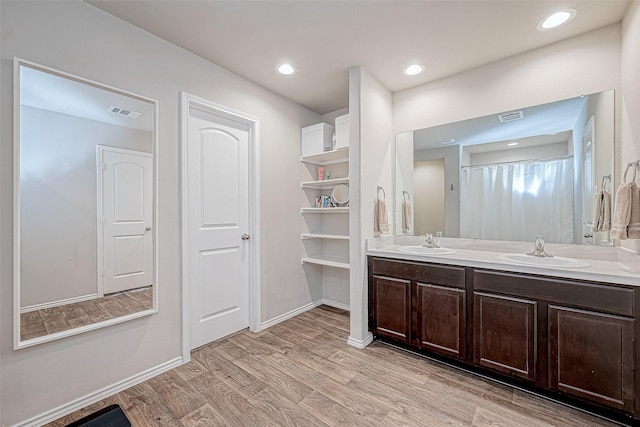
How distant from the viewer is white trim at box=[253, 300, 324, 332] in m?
2.94

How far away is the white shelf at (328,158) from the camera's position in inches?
123

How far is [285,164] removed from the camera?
3178 millimetres

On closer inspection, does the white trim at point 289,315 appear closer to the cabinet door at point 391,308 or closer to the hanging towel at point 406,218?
the cabinet door at point 391,308

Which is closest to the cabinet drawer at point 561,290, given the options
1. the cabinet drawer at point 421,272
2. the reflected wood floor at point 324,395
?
the cabinet drawer at point 421,272

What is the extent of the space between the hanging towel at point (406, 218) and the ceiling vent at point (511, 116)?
1.09 m

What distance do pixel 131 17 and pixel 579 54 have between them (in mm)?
3227

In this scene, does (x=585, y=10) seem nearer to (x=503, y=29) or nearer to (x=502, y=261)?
(x=503, y=29)

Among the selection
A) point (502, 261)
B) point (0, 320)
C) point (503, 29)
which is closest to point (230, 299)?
point (0, 320)

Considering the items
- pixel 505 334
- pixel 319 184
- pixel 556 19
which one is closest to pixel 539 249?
pixel 505 334

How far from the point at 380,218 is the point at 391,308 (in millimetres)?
827

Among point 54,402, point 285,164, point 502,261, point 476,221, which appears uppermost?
point 285,164

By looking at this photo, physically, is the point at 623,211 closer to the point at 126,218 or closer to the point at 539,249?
the point at 539,249

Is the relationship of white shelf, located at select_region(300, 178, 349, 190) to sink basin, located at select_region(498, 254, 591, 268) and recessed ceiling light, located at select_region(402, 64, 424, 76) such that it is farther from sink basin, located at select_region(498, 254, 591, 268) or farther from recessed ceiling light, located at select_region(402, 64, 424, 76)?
sink basin, located at select_region(498, 254, 591, 268)

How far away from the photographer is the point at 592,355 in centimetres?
162
